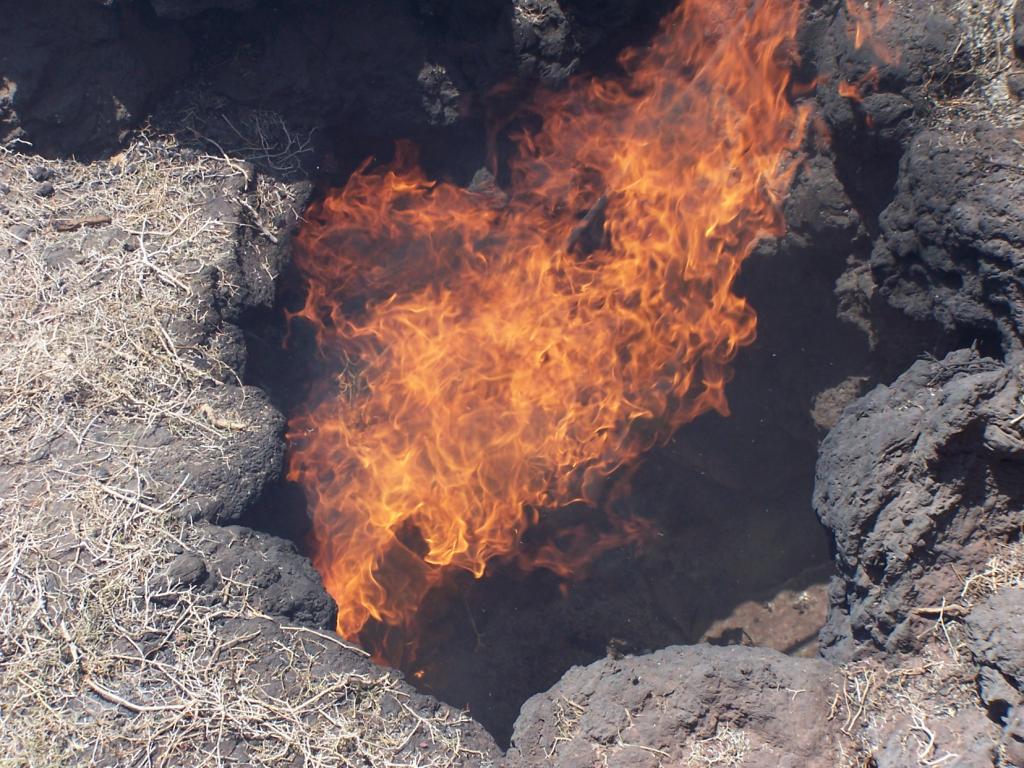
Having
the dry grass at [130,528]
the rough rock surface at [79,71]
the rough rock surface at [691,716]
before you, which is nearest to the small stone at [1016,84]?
the rough rock surface at [691,716]

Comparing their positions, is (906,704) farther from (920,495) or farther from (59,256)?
(59,256)

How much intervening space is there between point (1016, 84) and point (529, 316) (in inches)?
126

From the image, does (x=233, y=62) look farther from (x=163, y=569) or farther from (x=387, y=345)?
(x=163, y=569)

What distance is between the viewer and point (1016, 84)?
10.9 ft

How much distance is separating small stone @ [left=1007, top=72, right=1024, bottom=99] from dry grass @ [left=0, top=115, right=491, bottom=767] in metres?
3.96

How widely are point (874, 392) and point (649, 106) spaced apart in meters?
2.64

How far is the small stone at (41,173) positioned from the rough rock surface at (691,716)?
4.46 metres

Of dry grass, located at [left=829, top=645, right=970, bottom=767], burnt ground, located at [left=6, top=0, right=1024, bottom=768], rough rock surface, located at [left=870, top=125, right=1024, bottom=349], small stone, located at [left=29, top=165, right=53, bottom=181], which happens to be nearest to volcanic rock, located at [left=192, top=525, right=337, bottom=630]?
burnt ground, located at [left=6, top=0, right=1024, bottom=768]

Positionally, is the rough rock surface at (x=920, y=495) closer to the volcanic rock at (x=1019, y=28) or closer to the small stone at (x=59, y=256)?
the volcanic rock at (x=1019, y=28)

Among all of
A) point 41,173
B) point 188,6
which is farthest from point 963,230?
point 41,173

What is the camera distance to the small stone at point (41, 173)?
4680 millimetres

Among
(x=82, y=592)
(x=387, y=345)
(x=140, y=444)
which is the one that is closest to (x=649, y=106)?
(x=387, y=345)

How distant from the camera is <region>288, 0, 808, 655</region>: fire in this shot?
5156mm

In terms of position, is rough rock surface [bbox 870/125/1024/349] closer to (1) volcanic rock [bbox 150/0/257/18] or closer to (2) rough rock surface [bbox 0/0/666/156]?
(2) rough rock surface [bbox 0/0/666/156]
